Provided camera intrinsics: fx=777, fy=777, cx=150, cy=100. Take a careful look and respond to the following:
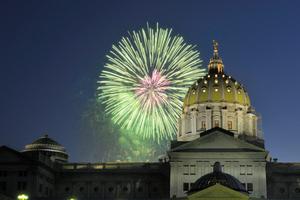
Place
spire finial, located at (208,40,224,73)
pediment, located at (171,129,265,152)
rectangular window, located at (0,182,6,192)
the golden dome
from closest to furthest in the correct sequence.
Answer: pediment, located at (171,129,265,152) → rectangular window, located at (0,182,6,192) → the golden dome → spire finial, located at (208,40,224,73)

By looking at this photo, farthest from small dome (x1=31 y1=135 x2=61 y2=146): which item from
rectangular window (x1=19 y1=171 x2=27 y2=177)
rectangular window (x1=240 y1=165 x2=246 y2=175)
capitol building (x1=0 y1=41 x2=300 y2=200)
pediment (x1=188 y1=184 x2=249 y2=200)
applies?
pediment (x1=188 y1=184 x2=249 y2=200)

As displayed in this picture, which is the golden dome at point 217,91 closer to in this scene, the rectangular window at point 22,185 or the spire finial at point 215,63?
the spire finial at point 215,63

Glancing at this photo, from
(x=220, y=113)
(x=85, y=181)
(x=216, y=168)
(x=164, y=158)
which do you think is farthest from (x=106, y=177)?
(x=216, y=168)

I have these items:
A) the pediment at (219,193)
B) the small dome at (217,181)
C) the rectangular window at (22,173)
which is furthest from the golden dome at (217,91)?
the pediment at (219,193)

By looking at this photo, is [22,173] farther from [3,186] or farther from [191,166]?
[191,166]

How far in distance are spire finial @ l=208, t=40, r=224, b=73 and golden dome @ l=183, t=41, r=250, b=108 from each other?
4.59 metres

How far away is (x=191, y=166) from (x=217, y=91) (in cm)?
3556

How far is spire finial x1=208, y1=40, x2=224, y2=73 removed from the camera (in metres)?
191

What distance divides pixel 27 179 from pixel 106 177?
20532 millimetres

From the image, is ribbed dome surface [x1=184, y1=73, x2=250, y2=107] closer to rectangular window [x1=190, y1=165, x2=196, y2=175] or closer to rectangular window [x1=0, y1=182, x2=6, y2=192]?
rectangular window [x1=190, y1=165, x2=196, y2=175]

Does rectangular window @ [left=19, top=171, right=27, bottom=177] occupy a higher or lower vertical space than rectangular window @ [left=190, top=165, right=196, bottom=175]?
lower

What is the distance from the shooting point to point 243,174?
149m

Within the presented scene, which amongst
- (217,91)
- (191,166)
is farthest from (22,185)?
(217,91)

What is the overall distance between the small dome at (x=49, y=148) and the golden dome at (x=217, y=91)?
104 feet
